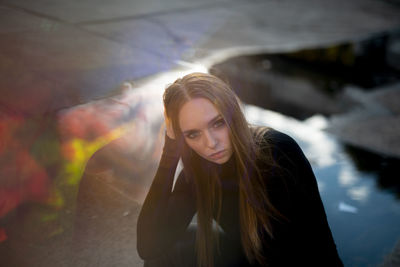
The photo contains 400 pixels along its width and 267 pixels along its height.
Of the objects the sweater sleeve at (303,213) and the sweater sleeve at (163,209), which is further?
the sweater sleeve at (163,209)

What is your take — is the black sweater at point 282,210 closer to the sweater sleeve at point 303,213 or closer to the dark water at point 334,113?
the sweater sleeve at point 303,213

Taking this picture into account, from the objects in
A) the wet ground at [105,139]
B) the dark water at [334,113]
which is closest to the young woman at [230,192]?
the dark water at [334,113]

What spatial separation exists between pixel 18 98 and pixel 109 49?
1780 millimetres

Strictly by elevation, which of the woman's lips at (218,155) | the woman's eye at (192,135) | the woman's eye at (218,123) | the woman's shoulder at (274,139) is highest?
the woman's eye at (218,123)

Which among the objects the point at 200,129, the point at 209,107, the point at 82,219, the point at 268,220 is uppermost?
the point at 209,107

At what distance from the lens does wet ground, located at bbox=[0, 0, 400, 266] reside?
2451 mm

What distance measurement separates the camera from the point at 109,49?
471 cm

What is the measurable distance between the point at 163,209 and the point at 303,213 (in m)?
0.77

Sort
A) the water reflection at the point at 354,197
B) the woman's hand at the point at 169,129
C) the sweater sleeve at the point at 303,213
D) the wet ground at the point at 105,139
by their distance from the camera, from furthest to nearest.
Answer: the water reflection at the point at 354,197 → the wet ground at the point at 105,139 → the woman's hand at the point at 169,129 → the sweater sleeve at the point at 303,213

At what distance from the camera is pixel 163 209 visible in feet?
6.61

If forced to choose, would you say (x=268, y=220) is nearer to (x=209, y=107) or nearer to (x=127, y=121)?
(x=209, y=107)

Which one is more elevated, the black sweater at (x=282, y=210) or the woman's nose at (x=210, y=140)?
the woman's nose at (x=210, y=140)

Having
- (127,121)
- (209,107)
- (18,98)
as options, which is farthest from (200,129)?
(18,98)

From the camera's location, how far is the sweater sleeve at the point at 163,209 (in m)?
1.97
